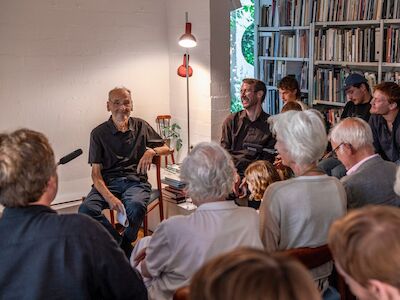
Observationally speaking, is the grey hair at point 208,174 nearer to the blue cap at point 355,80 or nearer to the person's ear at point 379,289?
the person's ear at point 379,289

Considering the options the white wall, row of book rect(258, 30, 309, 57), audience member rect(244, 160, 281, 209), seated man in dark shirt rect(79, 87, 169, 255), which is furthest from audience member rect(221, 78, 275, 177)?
row of book rect(258, 30, 309, 57)

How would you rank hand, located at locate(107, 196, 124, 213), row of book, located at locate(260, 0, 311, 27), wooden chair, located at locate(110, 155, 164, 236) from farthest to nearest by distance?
1. row of book, located at locate(260, 0, 311, 27)
2. wooden chair, located at locate(110, 155, 164, 236)
3. hand, located at locate(107, 196, 124, 213)

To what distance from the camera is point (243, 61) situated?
6.40m

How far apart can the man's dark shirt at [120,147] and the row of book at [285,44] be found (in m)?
2.42

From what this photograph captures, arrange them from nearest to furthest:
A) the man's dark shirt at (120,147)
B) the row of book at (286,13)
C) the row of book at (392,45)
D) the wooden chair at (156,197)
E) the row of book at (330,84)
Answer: the man's dark shirt at (120,147) < the wooden chair at (156,197) < the row of book at (392,45) < the row of book at (330,84) < the row of book at (286,13)

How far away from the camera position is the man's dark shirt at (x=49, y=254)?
1.44m

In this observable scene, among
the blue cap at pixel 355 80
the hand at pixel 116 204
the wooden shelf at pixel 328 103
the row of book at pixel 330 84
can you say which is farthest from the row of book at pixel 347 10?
the hand at pixel 116 204

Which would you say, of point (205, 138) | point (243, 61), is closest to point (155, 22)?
point (205, 138)

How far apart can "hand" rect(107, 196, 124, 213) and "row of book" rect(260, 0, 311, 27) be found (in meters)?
3.06

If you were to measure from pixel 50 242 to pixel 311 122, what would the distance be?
4.00 feet

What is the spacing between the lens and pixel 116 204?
3.29m

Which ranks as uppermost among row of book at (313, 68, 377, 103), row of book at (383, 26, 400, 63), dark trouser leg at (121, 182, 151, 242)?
row of book at (383, 26, 400, 63)

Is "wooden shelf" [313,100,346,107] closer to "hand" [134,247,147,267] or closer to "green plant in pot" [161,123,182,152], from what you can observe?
"green plant in pot" [161,123,182,152]

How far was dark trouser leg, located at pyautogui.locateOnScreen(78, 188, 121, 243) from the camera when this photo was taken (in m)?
3.32
